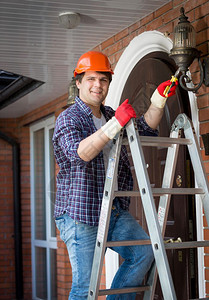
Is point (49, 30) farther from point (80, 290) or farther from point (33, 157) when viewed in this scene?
point (33, 157)

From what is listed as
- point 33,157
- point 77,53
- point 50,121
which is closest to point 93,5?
point 77,53

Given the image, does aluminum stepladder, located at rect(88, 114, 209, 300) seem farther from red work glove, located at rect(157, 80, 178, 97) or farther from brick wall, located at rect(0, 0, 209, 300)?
brick wall, located at rect(0, 0, 209, 300)

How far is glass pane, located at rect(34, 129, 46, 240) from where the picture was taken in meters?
7.27

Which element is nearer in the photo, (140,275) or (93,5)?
(140,275)

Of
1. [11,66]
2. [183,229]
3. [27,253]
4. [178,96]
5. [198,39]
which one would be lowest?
[27,253]

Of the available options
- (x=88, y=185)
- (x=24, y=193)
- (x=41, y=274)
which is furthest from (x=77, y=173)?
(x=24, y=193)

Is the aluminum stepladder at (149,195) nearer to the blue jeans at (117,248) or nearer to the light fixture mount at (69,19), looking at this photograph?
the blue jeans at (117,248)

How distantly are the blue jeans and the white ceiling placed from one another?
5.01 feet

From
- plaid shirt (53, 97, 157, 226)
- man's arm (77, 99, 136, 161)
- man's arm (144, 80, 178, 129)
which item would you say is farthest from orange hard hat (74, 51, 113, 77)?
man's arm (77, 99, 136, 161)

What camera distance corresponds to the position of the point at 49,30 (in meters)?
3.94

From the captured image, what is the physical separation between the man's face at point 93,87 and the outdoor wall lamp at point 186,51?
49 centimetres

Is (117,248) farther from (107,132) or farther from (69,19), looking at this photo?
(69,19)

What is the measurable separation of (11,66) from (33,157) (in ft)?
9.21

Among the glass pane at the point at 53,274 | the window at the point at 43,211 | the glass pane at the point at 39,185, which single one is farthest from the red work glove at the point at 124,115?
the glass pane at the point at 39,185
